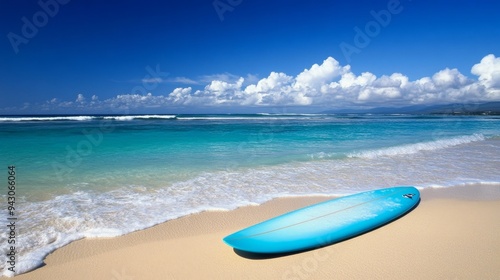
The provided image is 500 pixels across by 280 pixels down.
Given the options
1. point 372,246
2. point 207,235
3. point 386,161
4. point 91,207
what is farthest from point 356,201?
point 386,161

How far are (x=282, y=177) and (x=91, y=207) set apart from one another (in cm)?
385

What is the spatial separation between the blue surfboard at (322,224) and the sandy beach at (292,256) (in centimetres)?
10

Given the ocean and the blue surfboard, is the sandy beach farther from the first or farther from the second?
the ocean

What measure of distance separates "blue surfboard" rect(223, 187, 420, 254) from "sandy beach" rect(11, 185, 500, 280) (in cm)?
10

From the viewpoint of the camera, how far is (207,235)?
348 centimetres

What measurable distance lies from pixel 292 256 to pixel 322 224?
0.73m

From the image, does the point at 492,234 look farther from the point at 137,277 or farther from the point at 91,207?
the point at 91,207

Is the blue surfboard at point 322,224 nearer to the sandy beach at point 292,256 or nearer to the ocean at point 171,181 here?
the sandy beach at point 292,256

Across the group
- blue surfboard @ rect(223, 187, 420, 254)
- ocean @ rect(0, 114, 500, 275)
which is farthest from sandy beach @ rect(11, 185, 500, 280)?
ocean @ rect(0, 114, 500, 275)

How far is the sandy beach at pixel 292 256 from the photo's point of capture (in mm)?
2689

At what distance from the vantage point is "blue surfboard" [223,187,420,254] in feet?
10.1

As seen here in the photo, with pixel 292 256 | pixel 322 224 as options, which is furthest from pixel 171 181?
pixel 292 256

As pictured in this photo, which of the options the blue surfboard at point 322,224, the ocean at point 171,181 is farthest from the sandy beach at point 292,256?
the ocean at point 171,181

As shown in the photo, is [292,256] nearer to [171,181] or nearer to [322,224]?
[322,224]
